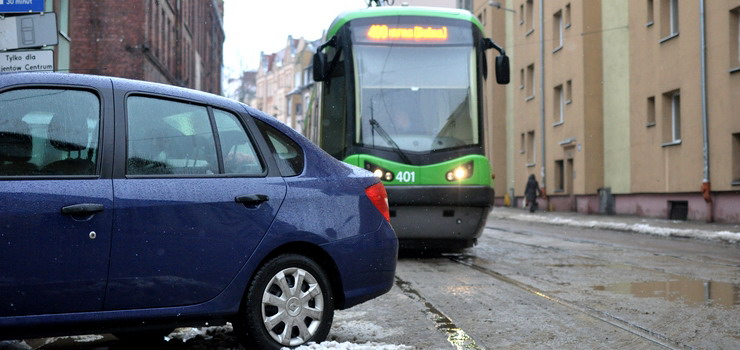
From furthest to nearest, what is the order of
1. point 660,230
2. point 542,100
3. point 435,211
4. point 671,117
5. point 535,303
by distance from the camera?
point 542,100, point 671,117, point 660,230, point 435,211, point 535,303

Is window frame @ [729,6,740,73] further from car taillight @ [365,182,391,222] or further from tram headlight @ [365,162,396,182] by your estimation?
car taillight @ [365,182,391,222]

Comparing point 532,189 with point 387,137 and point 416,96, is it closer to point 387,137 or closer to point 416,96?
point 416,96

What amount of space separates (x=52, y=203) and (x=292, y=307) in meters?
1.52

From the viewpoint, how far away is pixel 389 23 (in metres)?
13.0

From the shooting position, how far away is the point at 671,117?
27.6 meters

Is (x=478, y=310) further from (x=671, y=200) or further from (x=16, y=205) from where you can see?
(x=671, y=200)

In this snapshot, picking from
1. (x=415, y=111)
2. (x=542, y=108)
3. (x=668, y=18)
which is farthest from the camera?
(x=542, y=108)

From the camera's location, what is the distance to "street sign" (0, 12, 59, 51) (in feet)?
31.4

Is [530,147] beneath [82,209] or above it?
above

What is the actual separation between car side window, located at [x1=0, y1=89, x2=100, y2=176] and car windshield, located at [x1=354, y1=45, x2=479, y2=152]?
7.47 meters

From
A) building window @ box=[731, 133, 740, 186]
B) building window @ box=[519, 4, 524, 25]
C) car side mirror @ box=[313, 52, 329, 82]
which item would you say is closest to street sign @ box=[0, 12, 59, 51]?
car side mirror @ box=[313, 52, 329, 82]

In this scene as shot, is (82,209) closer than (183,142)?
Yes

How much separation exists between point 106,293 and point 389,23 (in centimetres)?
870

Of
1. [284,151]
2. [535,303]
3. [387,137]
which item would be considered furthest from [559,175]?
[284,151]
